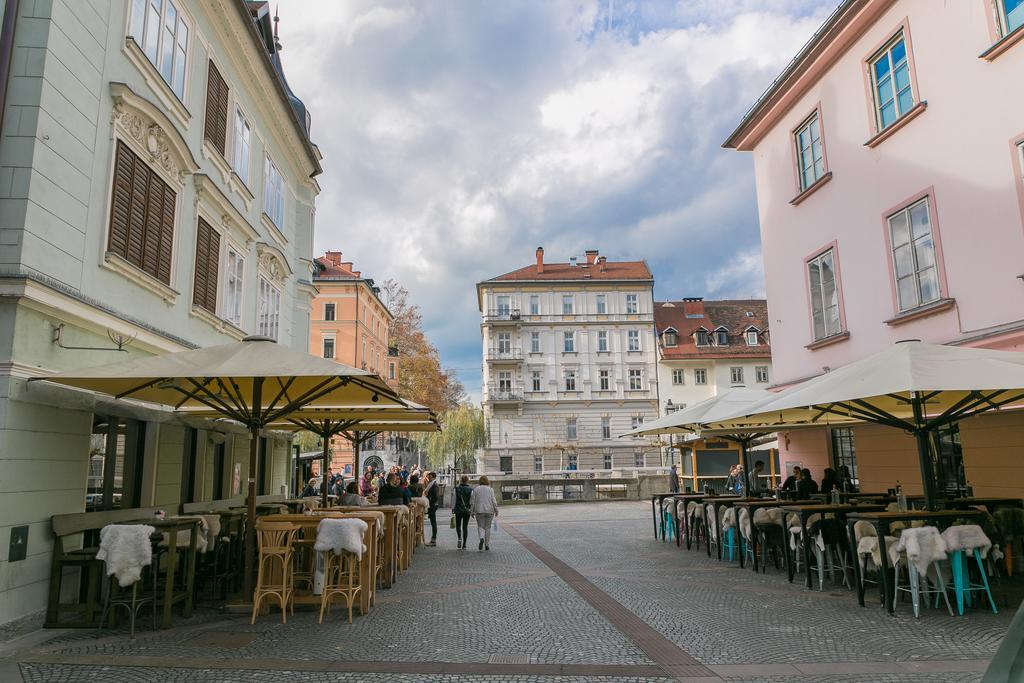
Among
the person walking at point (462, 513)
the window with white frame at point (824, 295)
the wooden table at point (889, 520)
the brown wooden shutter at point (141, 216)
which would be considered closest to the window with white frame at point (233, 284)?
the brown wooden shutter at point (141, 216)

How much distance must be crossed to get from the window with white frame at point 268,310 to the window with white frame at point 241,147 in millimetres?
2692

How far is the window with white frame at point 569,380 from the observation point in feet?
193

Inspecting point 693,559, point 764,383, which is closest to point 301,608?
point 693,559

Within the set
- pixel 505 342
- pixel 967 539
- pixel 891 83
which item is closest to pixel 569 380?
pixel 505 342

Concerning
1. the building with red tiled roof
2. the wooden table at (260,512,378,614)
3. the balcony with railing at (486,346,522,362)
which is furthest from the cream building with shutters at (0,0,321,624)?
the building with red tiled roof

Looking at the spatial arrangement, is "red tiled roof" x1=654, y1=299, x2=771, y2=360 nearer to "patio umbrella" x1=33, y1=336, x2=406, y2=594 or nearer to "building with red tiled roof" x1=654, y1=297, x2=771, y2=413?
"building with red tiled roof" x1=654, y1=297, x2=771, y2=413

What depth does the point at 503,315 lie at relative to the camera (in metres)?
59.8

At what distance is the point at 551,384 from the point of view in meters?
58.5

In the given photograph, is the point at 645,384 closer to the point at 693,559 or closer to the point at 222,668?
→ the point at 693,559

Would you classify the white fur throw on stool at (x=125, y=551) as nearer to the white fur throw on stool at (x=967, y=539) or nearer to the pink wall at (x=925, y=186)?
the white fur throw on stool at (x=967, y=539)

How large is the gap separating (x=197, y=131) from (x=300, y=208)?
27.4 feet

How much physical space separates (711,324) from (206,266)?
53468 millimetres

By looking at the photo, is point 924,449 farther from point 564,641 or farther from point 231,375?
point 231,375

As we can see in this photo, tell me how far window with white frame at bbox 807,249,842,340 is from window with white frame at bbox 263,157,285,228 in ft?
44.0
